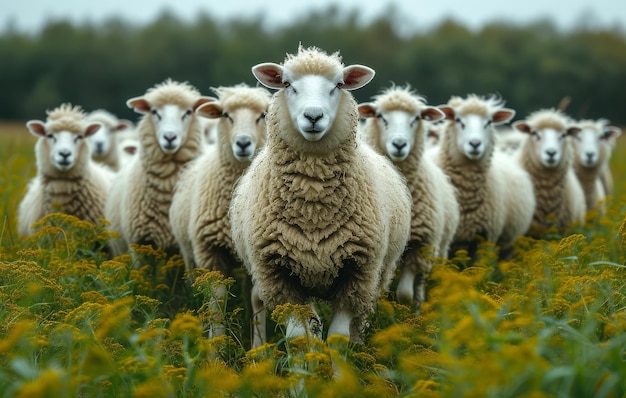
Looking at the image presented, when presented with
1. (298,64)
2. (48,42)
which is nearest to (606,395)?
(298,64)

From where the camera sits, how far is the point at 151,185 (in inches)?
255

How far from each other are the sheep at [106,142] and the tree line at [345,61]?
67.4ft

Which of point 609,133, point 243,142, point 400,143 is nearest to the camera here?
point 243,142

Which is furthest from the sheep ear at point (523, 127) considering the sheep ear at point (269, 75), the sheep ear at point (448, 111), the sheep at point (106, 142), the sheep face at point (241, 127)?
the sheep at point (106, 142)

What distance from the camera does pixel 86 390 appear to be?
330 centimetres

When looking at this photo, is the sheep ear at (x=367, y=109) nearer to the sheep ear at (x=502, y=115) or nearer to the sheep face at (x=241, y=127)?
the sheep face at (x=241, y=127)

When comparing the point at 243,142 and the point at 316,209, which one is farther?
the point at 243,142

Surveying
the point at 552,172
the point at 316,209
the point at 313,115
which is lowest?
the point at 552,172

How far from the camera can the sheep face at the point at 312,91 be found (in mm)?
4223

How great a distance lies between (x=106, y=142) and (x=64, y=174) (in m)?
2.97

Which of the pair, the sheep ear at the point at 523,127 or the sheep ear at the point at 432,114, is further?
the sheep ear at the point at 523,127

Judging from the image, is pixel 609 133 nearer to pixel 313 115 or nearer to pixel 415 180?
pixel 415 180

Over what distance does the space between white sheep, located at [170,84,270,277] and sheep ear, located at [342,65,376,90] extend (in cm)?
116

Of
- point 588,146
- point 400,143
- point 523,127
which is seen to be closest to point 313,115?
point 400,143
